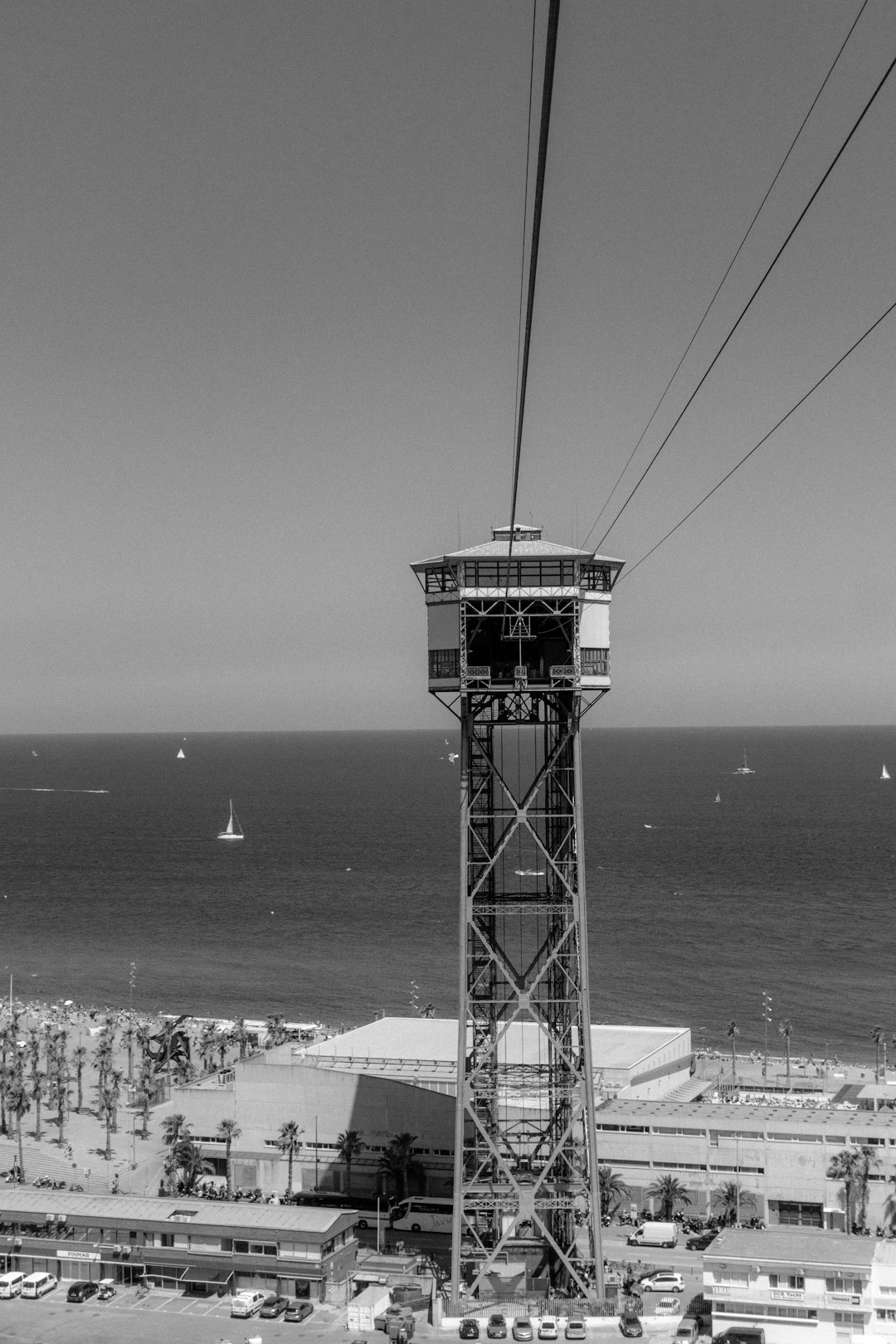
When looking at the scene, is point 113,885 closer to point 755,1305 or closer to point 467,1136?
point 467,1136

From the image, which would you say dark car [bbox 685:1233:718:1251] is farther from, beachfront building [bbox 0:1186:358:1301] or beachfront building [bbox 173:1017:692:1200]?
beachfront building [bbox 0:1186:358:1301]

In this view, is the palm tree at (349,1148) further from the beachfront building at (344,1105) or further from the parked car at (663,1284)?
the parked car at (663,1284)

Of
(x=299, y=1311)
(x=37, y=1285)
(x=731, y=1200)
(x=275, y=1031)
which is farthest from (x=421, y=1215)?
(x=275, y=1031)

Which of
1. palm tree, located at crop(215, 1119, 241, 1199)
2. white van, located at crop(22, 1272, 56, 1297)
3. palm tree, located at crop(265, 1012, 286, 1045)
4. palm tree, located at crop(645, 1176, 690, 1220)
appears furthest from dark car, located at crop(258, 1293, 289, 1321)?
palm tree, located at crop(265, 1012, 286, 1045)

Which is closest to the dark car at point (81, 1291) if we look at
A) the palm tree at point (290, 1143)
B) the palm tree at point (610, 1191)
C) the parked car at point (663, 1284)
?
the palm tree at point (290, 1143)

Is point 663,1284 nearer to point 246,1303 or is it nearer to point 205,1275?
point 246,1303

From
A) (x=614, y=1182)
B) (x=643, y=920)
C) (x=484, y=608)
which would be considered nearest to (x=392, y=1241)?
(x=614, y=1182)
